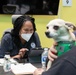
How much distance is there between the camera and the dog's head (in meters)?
1.57

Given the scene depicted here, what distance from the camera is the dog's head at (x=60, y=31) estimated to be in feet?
5.16

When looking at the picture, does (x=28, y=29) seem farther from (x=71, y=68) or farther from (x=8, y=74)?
(x=71, y=68)

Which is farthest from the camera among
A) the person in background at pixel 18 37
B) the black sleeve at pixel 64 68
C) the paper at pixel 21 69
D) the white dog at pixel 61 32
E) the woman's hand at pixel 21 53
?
the person in background at pixel 18 37

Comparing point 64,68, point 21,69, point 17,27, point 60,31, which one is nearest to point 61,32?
point 60,31

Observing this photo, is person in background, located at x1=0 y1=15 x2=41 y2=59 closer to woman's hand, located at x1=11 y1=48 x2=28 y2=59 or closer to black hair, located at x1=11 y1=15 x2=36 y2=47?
black hair, located at x1=11 y1=15 x2=36 y2=47

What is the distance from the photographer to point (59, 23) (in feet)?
5.22

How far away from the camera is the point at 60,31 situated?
160 cm

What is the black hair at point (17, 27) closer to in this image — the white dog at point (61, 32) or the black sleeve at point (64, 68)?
the white dog at point (61, 32)

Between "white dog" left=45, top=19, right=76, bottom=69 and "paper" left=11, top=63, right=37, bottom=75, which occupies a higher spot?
"white dog" left=45, top=19, right=76, bottom=69

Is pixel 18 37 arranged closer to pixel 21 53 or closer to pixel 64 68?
pixel 21 53

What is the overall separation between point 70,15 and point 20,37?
174 centimetres

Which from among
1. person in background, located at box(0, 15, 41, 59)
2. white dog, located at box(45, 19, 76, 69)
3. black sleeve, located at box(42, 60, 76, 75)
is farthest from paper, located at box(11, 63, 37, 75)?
black sleeve, located at box(42, 60, 76, 75)

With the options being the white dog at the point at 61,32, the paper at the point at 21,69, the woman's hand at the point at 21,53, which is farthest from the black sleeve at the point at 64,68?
the woman's hand at the point at 21,53

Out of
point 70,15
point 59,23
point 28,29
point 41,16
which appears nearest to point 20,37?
point 28,29
